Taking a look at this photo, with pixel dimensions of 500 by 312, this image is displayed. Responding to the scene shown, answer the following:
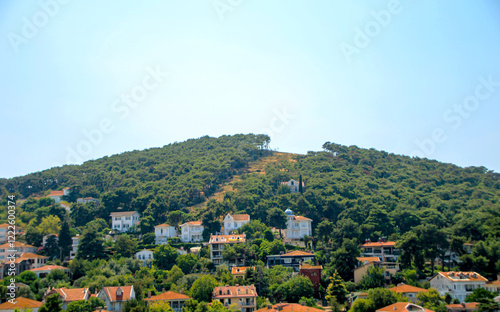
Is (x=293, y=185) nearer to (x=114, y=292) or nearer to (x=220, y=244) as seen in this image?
(x=220, y=244)

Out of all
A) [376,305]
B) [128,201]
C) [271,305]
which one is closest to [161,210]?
[128,201]

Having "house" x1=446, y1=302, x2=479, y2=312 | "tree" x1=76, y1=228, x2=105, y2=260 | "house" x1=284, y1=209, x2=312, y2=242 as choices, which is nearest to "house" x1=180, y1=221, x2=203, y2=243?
"tree" x1=76, y1=228, x2=105, y2=260

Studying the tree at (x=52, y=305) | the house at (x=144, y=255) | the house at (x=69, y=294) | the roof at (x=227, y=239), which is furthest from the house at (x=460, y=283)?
the tree at (x=52, y=305)

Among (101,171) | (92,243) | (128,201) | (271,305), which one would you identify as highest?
(101,171)

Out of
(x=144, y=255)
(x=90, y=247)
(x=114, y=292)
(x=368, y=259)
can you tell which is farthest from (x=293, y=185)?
(x=114, y=292)

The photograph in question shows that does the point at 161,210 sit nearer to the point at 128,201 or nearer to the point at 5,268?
the point at 128,201

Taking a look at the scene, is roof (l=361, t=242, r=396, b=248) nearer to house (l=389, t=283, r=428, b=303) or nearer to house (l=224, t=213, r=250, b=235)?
house (l=389, t=283, r=428, b=303)
